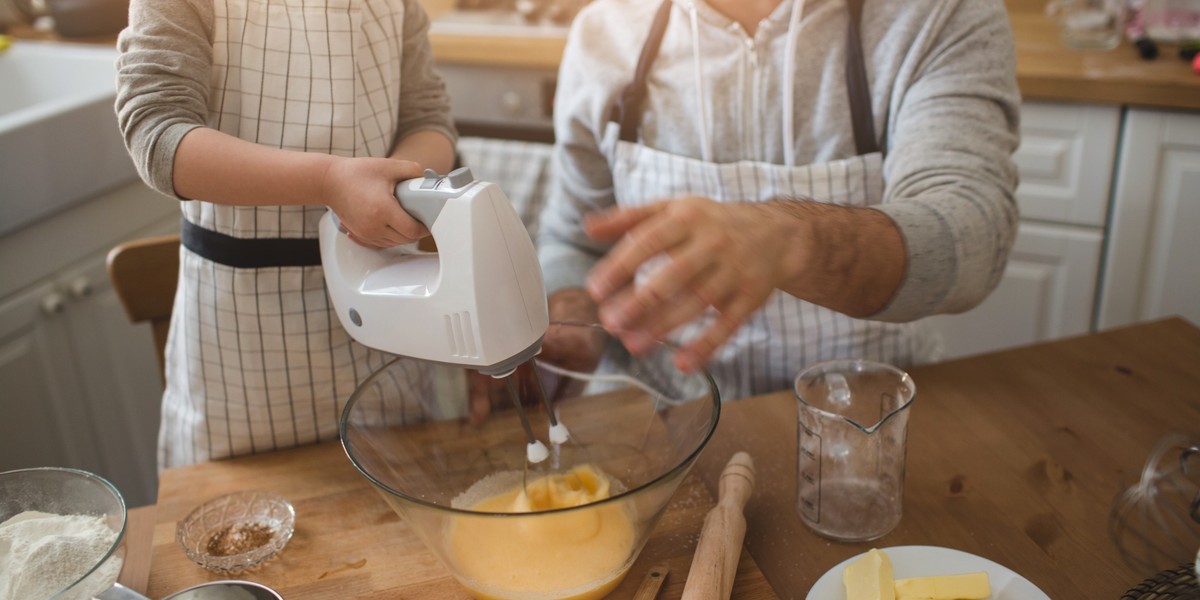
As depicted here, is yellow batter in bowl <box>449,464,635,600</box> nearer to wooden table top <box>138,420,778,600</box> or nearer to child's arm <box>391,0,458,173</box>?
wooden table top <box>138,420,778,600</box>

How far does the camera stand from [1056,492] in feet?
2.77

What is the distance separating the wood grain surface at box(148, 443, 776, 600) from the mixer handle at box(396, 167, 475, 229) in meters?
0.29

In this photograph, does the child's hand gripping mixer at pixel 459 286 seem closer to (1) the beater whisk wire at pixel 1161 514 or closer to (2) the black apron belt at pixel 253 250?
(2) the black apron belt at pixel 253 250

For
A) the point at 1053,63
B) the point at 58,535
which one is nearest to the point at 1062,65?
the point at 1053,63

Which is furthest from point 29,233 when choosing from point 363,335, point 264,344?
point 363,335

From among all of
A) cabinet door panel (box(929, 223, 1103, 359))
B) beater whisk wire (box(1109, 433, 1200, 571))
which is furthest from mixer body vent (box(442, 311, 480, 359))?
cabinet door panel (box(929, 223, 1103, 359))

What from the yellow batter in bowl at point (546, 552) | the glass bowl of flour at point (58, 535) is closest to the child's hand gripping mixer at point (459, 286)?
the yellow batter in bowl at point (546, 552)

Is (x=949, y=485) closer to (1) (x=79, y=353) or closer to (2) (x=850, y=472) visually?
(2) (x=850, y=472)

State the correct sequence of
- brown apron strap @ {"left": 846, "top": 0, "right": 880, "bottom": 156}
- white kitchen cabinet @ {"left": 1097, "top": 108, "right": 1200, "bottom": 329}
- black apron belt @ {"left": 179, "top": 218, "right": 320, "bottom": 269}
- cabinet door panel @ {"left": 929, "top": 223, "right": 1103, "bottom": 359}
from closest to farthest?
black apron belt @ {"left": 179, "top": 218, "right": 320, "bottom": 269}
brown apron strap @ {"left": 846, "top": 0, "right": 880, "bottom": 156}
white kitchen cabinet @ {"left": 1097, "top": 108, "right": 1200, "bottom": 329}
cabinet door panel @ {"left": 929, "top": 223, "right": 1103, "bottom": 359}

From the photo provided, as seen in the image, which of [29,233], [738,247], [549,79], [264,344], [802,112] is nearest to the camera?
[738,247]

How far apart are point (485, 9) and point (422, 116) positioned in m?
1.45

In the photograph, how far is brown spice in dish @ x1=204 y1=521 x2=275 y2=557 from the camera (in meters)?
0.79

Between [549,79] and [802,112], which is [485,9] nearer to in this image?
[549,79]

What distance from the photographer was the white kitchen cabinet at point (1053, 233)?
1752 millimetres
